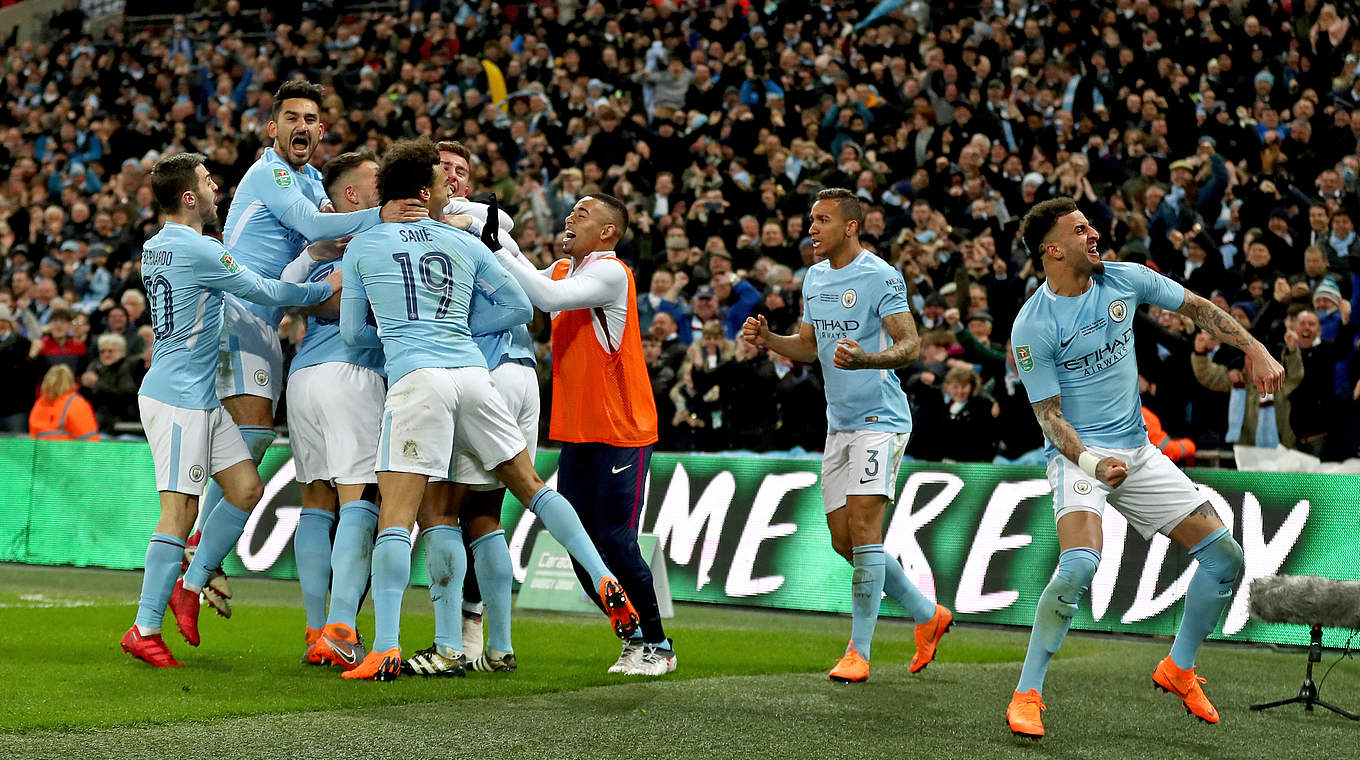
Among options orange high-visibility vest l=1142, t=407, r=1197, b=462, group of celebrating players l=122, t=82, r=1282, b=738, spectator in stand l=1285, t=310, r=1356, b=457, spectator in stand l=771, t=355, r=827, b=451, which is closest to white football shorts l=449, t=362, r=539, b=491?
group of celebrating players l=122, t=82, r=1282, b=738

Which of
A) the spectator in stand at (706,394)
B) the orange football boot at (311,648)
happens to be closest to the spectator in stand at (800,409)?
the spectator in stand at (706,394)

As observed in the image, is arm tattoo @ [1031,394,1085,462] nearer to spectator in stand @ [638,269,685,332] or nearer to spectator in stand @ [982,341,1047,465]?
spectator in stand @ [982,341,1047,465]

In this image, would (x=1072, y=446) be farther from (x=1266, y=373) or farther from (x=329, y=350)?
(x=329, y=350)

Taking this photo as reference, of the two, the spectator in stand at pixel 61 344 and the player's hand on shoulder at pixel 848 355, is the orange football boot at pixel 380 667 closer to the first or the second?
the player's hand on shoulder at pixel 848 355

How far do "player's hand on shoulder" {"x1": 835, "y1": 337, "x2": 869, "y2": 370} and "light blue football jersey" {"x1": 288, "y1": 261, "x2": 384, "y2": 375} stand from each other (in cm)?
220

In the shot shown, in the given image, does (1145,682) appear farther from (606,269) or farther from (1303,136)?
(1303,136)

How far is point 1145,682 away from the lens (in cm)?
765

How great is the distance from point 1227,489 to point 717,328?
5.04m

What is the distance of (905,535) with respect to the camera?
10.3 meters

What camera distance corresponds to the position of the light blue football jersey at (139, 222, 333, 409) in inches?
274

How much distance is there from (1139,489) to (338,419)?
143 inches

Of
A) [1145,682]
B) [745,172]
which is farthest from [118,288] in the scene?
[1145,682]

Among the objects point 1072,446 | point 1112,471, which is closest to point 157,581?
point 1072,446

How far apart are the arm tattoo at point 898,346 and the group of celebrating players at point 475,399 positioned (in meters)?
0.01
